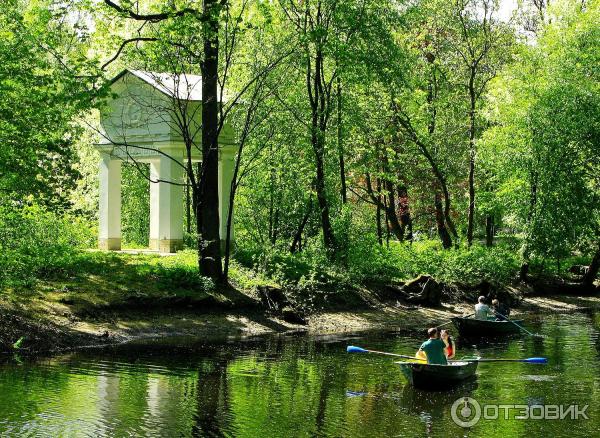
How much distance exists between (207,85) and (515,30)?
20048 millimetres

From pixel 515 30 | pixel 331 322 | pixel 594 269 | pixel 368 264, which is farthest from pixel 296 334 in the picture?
pixel 515 30

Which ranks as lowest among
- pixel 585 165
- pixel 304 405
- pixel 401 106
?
pixel 304 405

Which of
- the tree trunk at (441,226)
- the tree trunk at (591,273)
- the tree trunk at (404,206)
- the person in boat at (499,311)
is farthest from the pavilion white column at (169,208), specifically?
the tree trunk at (591,273)

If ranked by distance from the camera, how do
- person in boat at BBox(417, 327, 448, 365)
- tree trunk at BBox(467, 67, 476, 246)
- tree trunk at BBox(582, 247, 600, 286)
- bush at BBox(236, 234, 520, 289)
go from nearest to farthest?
Answer: person in boat at BBox(417, 327, 448, 365) → bush at BBox(236, 234, 520, 289) → tree trunk at BBox(467, 67, 476, 246) → tree trunk at BBox(582, 247, 600, 286)

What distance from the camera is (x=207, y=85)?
1008 inches

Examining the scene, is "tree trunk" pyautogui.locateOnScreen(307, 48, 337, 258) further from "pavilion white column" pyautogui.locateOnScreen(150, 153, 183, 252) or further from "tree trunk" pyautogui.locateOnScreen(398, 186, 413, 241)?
"tree trunk" pyautogui.locateOnScreen(398, 186, 413, 241)

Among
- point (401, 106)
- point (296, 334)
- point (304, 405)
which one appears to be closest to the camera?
point (304, 405)

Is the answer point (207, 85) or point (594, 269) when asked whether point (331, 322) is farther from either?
point (594, 269)

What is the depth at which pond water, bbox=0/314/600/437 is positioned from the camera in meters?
13.7

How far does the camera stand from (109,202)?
3259 centimetres

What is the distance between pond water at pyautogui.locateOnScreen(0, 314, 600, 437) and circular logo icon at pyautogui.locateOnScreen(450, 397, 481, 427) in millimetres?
173

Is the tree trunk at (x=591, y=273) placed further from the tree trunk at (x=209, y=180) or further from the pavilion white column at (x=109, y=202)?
the pavilion white column at (x=109, y=202)

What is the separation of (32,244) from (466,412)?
39.7 feet

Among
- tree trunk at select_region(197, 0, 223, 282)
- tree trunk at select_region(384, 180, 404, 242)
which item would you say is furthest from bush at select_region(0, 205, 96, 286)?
tree trunk at select_region(384, 180, 404, 242)
